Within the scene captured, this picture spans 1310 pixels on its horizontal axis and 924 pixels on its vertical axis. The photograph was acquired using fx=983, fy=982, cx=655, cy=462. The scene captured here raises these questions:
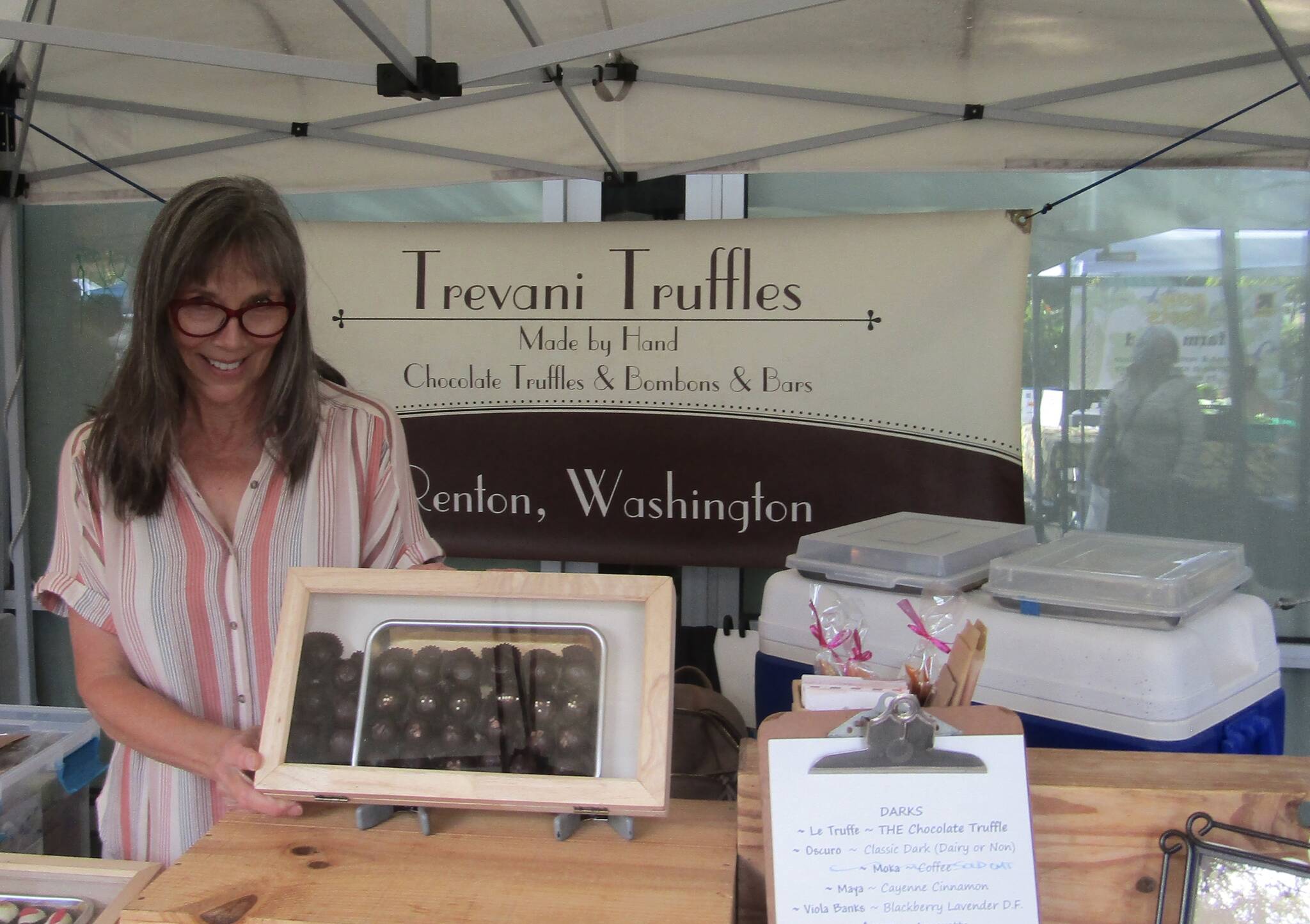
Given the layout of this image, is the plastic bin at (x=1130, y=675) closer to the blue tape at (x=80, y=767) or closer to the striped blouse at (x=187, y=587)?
the striped blouse at (x=187, y=587)

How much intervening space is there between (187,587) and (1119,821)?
1.05 meters

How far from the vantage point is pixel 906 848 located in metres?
0.71

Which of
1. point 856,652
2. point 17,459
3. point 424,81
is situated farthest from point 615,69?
point 17,459

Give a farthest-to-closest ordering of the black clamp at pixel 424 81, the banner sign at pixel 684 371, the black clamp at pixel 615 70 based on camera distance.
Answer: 1. the banner sign at pixel 684 371
2. the black clamp at pixel 615 70
3. the black clamp at pixel 424 81

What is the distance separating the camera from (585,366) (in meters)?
2.69

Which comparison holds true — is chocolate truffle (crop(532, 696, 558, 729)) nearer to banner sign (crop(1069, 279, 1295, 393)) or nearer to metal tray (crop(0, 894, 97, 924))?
metal tray (crop(0, 894, 97, 924))

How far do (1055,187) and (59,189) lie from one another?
2.72 m

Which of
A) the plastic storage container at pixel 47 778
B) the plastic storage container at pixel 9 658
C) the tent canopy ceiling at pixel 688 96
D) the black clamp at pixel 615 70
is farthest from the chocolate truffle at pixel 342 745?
the plastic storage container at pixel 9 658

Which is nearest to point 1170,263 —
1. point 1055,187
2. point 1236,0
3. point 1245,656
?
point 1055,187

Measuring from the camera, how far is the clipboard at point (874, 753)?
2.37 feet

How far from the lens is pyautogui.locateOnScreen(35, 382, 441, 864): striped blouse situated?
121 centimetres

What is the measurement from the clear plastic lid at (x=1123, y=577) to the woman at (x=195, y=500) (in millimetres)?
881

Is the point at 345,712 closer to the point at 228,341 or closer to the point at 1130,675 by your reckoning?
the point at 228,341

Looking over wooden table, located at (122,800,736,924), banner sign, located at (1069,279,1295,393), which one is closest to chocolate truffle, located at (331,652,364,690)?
wooden table, located at (122,800,736,924)
